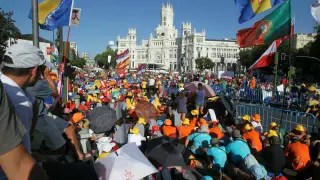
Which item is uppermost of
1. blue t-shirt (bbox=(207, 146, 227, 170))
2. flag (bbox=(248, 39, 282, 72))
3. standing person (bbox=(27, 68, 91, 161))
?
flag (bbox=(248, 39, 282, 72))

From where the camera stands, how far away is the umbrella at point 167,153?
442cm

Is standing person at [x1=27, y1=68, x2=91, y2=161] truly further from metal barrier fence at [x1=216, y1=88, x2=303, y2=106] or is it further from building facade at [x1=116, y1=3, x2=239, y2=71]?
building facade at [x1=116, y1=3, x2=239, y2=71]

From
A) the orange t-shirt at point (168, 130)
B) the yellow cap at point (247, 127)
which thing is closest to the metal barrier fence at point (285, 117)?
the yellow cap at point (247, 127)

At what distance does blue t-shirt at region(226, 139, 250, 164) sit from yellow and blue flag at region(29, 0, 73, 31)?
15.9 feet

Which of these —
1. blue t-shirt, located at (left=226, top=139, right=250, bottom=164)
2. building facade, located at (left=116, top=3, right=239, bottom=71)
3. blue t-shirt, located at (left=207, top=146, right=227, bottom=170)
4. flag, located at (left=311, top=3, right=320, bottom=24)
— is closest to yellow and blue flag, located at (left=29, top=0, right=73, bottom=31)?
blue t-shirt, located at (left=207, top=146, right=227, bottom=170)

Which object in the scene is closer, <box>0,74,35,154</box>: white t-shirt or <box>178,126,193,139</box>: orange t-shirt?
<box>0,74,35,154</box>: white t-shirt

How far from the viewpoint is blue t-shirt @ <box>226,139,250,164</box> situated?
16.6ft

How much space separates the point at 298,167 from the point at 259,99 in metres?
10.6

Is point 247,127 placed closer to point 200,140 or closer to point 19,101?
point 200,140

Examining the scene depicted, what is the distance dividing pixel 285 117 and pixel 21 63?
323 inches

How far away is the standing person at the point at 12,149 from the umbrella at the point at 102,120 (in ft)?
17.5

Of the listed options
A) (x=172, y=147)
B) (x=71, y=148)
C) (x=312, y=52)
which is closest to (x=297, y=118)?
(x=172, y=147)

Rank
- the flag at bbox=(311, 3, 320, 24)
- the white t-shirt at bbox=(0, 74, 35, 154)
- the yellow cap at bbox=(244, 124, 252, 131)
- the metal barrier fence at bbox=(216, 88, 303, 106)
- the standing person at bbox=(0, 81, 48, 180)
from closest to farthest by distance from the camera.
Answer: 1. the standing person at bbox=(0, 81, 48, 180)
2. the white t-shirt at bbox=(0, 74, 35, 154)
3. the yellow cap at bbox=(244, 124, 252, 131)
4. the flag at bbox=(311, 3, 320, 24)
5. the metal barrier fence at bbox=(216, 88, 303, 106)

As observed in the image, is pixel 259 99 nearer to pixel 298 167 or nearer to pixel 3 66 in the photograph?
pixel 298 167
